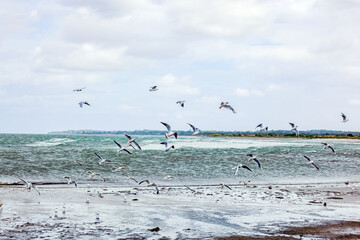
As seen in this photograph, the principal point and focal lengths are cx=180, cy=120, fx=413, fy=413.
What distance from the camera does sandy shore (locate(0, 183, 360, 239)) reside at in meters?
12.6

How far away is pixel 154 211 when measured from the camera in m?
16.1

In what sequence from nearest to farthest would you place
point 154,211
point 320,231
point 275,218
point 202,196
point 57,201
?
point 320,231 → point 275,218 → point 154,211 → point 57,201 → point 202,196

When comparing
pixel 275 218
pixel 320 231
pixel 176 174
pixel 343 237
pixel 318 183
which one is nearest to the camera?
pixel 343 237

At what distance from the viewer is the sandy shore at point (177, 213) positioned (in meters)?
12.6

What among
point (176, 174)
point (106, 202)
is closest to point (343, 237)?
point (106, 202)

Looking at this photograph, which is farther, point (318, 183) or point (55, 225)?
point (318, 183)

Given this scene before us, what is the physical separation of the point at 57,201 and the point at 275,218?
926 centimetres

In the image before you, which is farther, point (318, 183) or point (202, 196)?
point (318, 183)

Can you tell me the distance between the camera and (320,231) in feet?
42.4

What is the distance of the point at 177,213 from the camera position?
15.7 meters

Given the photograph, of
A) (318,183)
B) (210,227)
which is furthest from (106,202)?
(318,183)

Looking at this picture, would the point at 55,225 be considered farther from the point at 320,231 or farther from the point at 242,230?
the point at 320,231

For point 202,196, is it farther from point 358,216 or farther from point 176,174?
point 176,174

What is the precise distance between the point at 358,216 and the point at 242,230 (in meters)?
5.09
